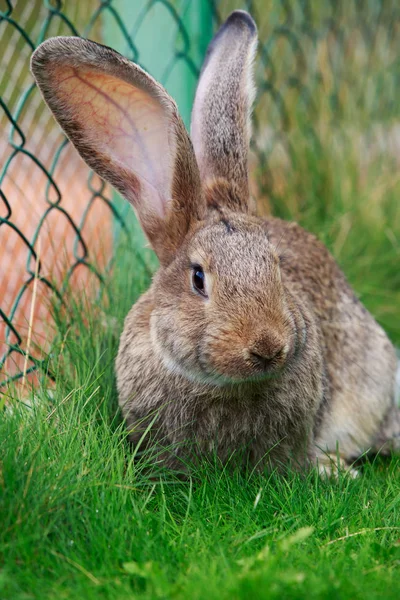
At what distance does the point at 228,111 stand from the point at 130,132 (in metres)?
0.48

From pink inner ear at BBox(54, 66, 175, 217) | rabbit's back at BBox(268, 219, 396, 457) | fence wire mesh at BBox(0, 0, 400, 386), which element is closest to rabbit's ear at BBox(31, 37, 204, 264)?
pink inner ear at BBox(54, 66, 175, 217)

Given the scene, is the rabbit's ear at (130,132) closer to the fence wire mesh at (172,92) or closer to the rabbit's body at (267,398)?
the rabbit's body at (267,398)

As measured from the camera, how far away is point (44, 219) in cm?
407

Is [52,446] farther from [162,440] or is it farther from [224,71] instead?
[224,71]

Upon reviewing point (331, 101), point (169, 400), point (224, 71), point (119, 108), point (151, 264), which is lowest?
point (169, 400)

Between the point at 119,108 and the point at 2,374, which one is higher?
the point at 119,108

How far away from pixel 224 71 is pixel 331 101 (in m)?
2.36

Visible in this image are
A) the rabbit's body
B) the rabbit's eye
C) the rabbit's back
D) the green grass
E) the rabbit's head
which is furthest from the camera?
the rabbit's back

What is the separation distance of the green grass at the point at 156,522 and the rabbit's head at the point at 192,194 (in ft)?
1.47

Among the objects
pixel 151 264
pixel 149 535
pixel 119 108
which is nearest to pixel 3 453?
pixel 149 535

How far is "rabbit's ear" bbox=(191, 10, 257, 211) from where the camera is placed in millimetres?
3734

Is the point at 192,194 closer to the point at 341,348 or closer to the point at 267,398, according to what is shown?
the point at 267,398

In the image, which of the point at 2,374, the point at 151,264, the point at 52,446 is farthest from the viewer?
the point at 151,264

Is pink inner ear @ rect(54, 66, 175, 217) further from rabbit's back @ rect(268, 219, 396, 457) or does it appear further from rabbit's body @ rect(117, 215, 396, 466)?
rabbit's back @ rect(268, 219, 396, 457)
